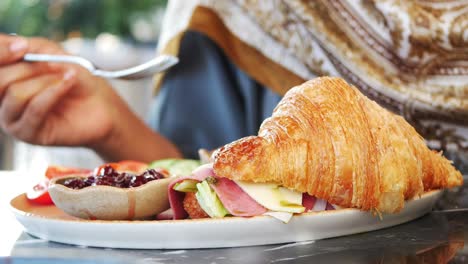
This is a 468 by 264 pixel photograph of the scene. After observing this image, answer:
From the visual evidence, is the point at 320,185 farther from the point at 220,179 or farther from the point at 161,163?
the point at 161,163

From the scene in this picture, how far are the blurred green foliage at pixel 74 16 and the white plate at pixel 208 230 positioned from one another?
13.2 ft

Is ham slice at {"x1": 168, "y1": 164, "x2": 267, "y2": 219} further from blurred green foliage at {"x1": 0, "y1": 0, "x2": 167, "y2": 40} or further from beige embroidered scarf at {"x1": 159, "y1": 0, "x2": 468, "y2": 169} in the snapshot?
blurred green foliage at {"x1": 0, "y1": 0, "x2": 167, "y2": 40}

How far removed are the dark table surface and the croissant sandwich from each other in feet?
0.11

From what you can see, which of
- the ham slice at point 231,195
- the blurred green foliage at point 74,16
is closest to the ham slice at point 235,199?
the ham slice at point 231,195

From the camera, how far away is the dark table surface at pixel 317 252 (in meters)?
0.63

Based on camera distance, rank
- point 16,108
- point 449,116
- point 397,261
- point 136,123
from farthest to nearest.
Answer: point 136,123 < point 16,108 < point 449,116 < point 397,261

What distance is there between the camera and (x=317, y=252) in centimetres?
66

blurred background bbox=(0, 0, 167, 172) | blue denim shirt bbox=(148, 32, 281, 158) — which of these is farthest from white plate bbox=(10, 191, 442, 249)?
blurred background bbox=(0, 0, 167, 172)

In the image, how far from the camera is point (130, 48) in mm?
4617

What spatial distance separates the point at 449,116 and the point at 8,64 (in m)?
0.74

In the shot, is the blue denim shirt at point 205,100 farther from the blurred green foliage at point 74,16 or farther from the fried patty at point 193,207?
the blurred green foliage at point 74,16

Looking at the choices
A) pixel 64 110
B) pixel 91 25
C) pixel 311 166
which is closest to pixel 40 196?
pixel 311 166

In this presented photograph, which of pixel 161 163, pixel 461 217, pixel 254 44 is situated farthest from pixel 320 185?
pixel 254 44

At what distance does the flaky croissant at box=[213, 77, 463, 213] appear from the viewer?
26.8 inches
